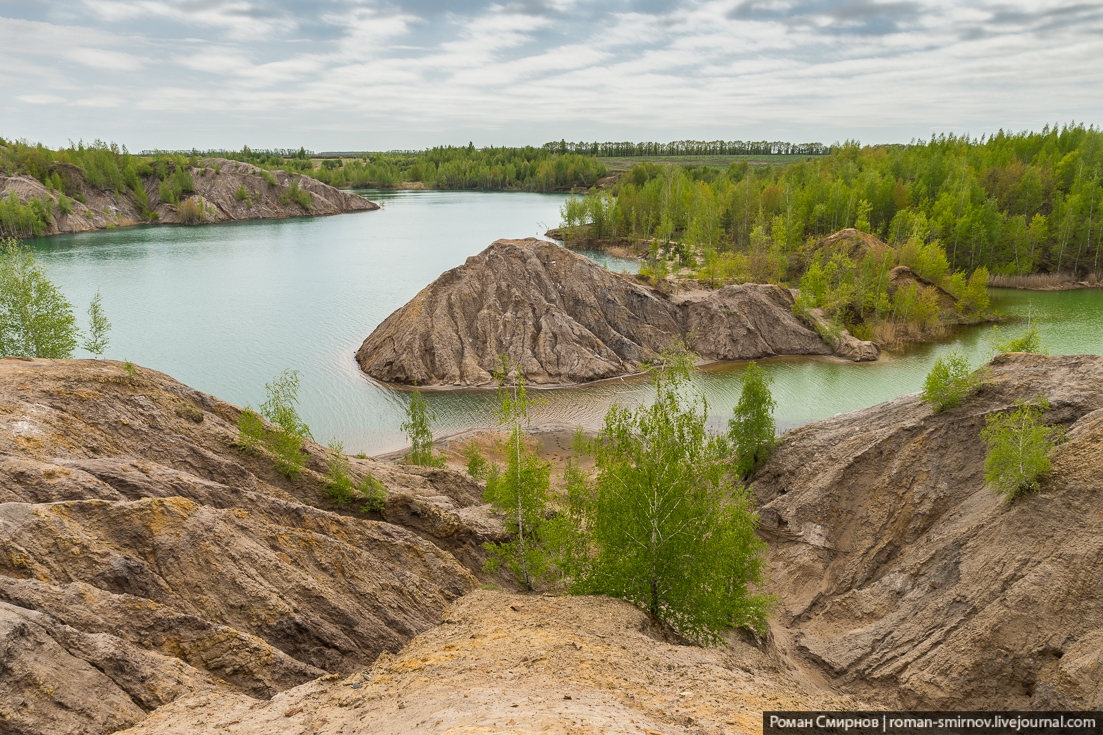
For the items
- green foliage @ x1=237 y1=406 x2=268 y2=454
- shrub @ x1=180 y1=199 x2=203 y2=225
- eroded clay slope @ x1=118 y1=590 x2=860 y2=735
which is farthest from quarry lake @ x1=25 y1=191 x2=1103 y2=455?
shrub @ x1=180 y1=199 x2=203 y2=225

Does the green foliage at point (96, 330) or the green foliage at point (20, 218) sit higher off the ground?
the green foliage at point (20, 218)

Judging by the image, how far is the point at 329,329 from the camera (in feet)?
190

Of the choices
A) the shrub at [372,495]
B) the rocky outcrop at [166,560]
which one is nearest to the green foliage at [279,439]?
the rocky outcrop at [166,560]

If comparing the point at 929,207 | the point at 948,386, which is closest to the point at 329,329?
the point at 948,386

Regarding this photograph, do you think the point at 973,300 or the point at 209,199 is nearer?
the point at 973,300

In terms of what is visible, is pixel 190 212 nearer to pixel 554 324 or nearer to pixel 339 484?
pixel 554 324

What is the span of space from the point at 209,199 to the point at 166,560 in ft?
566

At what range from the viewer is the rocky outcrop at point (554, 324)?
47.5 m

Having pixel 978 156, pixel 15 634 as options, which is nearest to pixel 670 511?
pixel 15 634

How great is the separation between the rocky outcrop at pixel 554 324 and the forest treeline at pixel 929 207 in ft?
95.8

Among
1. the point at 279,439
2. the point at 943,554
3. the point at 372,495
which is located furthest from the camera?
the point at 279,439

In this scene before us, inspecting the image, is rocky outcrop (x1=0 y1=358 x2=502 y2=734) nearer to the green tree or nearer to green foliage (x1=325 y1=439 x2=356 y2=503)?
green foliage (x1=325 y1=439 x2=356 y2=503)

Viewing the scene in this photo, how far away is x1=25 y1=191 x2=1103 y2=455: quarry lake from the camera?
1641 inches

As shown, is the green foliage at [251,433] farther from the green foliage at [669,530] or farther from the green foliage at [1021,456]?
the green foliage at [1021,456]
